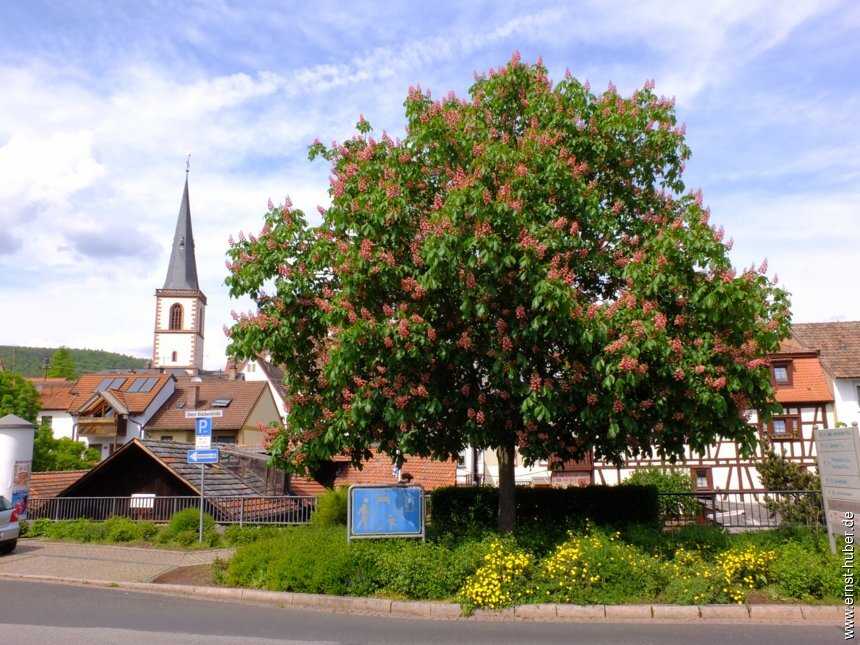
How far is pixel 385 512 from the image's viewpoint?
11.5m

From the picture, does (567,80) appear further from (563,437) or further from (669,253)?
(563,437)

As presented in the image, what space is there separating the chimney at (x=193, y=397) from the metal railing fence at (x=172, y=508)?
96.8ft

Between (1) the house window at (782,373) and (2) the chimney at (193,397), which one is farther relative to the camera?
(2) the chimney at (193,397)

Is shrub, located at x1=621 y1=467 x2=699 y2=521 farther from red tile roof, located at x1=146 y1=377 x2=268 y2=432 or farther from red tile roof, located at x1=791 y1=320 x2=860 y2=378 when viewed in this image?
red tile roof, located at x1=146 y1=377 x2=268 y2=432

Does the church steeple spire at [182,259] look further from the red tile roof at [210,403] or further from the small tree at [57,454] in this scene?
the small tree at [57,454]

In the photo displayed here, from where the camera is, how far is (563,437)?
11.0 meters

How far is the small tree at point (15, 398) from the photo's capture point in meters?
36.1

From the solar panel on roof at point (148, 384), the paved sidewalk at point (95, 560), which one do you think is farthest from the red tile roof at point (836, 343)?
the solar panel on roof at point (148, 384)

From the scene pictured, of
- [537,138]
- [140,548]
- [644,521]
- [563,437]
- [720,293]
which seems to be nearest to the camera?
[720,293]

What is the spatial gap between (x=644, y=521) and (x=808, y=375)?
765 inches

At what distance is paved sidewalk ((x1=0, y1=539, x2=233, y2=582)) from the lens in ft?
41.7

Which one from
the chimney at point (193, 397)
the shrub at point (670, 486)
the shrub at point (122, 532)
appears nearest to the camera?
the shrub at point (670, 486)

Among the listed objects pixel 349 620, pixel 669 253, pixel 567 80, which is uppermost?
pixel 567 80

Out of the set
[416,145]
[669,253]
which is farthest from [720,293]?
[416,145]
